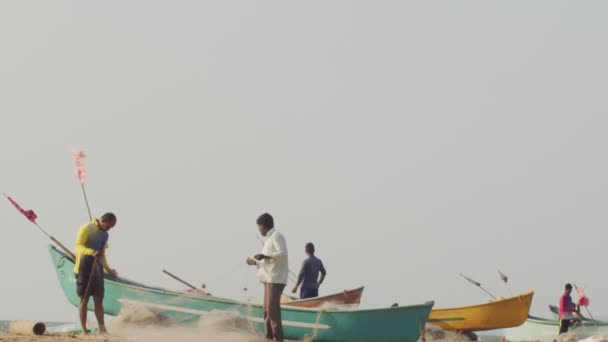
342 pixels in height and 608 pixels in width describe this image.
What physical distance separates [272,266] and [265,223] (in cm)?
58

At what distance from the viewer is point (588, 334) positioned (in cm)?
2345

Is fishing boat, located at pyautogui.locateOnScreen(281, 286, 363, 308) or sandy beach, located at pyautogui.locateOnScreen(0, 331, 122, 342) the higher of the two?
fishing boat, located at pyautogui.locateOnScreen(281, 286, 363, 308)

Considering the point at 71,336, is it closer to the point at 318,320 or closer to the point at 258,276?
the point at 258,276

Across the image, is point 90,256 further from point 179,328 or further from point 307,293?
point 307,293

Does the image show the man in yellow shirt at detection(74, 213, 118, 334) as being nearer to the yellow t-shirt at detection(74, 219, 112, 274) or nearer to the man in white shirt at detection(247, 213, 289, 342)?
the yellow t-shirt at detection(74, 219, 112, 274)

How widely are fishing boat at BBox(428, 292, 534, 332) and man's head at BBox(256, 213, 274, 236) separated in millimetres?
9528

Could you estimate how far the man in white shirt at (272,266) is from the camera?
13500 millimetres

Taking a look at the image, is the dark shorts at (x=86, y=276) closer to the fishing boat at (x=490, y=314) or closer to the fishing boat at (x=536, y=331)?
the fishing boat at (x=490, y=314)

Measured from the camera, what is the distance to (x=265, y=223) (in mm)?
13586

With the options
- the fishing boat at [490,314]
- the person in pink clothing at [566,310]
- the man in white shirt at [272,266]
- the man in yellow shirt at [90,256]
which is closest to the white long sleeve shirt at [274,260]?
the man in white shirt at [272,266]

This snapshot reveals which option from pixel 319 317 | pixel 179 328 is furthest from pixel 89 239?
pixel 319 317

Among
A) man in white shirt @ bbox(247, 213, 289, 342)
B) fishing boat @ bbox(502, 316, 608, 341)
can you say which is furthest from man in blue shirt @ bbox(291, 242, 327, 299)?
fishing boat @ bbox(502, 316, 608, 341)

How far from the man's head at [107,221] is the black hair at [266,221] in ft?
7.09

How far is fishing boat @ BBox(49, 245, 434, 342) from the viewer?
50.4ft
